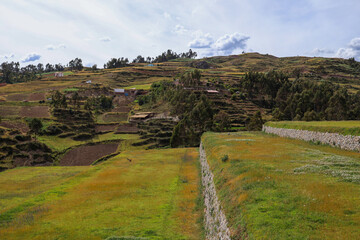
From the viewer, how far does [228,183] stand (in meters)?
19.2

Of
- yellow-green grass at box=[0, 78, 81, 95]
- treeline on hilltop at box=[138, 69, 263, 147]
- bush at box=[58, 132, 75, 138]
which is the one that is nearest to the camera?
treeline on hilltop at box=[138, 69, 263, 147]

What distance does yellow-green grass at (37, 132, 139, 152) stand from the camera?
266ft

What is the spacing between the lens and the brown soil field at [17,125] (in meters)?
85.4

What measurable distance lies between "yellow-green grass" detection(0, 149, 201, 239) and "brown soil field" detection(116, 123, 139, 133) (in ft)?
201

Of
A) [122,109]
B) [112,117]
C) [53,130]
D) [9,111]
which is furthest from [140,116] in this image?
[9,111]

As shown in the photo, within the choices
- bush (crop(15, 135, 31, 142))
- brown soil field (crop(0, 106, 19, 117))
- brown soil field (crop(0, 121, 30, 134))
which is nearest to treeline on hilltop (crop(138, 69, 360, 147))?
bush (crop(15, 135, 31, 142))

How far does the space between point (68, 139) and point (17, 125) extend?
67.4 feet

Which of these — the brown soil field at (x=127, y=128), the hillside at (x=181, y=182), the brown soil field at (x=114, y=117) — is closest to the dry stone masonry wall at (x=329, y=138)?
the hillside at (x=181, y=182)

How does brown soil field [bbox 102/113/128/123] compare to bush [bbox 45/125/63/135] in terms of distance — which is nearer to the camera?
bush [bbox 45/125/63/135]

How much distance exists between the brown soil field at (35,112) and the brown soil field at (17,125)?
11759mm

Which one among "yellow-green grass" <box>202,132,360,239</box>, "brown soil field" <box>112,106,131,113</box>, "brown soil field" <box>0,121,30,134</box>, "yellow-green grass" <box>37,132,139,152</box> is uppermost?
"brown soil field" <box>112,106,131,113</box>

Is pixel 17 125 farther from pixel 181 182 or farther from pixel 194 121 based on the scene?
pixel 181 182

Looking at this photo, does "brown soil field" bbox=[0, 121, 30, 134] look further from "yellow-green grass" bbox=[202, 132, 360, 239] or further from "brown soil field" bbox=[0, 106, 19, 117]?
"yellow-green grass" bbox=[202, 132, 360, 239]

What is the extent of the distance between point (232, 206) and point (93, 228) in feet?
42.4
